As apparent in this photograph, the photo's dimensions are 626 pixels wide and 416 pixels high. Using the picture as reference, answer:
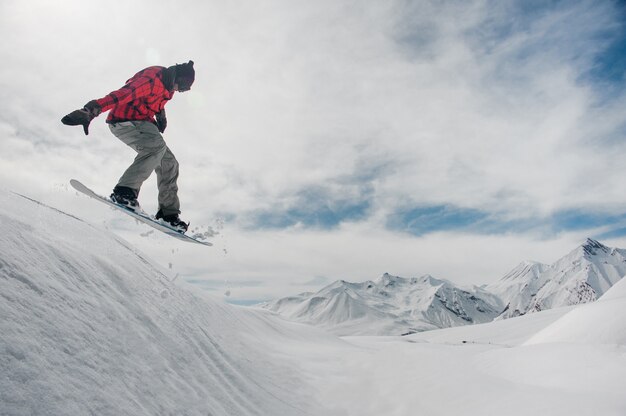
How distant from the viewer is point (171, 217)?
29.9ft

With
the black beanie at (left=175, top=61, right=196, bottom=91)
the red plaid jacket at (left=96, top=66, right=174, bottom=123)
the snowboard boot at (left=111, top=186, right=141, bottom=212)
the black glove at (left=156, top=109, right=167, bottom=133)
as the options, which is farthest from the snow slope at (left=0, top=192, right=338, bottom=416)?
the black beanie at (left=175, top=61, right=196, bottom=91)

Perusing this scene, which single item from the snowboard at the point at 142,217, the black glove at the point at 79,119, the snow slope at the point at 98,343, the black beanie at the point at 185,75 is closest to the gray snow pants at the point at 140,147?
the snowboard at the point at 142,217

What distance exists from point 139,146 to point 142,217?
1.52 meters

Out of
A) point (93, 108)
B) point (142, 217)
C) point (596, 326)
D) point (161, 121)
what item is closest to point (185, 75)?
point (161, 121)

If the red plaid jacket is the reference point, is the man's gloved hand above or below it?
below

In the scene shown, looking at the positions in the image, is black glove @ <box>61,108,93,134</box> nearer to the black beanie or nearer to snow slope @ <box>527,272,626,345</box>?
the black beanie

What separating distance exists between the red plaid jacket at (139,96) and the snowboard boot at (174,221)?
7.41ft

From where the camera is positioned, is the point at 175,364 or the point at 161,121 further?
the point at 161,121

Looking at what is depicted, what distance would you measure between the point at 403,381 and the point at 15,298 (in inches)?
224

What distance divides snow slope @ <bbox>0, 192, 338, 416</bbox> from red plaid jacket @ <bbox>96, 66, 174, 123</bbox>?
2917 mm

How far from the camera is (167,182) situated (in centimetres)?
901

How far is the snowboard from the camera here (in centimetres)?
799

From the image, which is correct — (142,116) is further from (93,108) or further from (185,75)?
(185,75)

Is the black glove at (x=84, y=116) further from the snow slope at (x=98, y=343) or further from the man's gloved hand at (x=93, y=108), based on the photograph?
the snow slope at (x=98, y=343)
